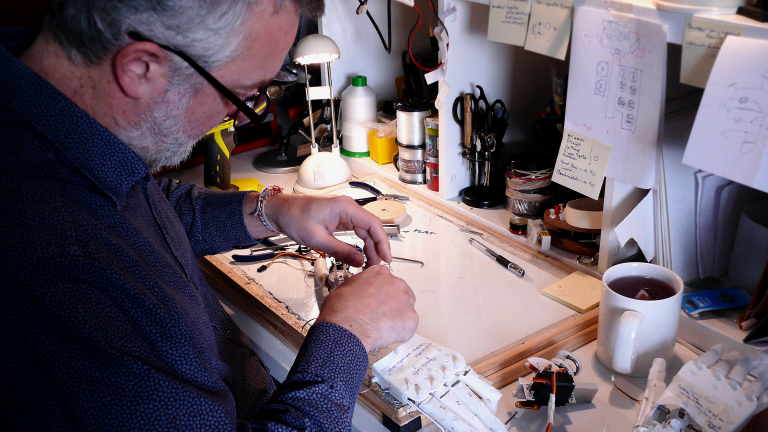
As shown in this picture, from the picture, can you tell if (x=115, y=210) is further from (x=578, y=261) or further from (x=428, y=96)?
(x=428, y=96)

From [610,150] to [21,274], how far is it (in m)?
0.86

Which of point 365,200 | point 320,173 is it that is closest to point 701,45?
point 365,200

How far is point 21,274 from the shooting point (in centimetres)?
61

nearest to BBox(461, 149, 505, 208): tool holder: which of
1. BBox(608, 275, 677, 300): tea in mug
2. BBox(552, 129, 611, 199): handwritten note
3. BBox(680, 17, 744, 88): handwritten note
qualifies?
BBox(552, 129, 611, 199): handwritten note

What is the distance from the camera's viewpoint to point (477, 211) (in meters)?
1.46

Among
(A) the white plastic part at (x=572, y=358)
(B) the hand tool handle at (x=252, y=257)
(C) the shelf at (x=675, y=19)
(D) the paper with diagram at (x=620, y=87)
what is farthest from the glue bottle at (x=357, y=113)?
(A) the white plastic part at (x=572, y=358)

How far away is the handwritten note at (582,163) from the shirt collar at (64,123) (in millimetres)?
741

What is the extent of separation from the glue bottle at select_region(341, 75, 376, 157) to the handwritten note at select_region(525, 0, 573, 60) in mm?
734

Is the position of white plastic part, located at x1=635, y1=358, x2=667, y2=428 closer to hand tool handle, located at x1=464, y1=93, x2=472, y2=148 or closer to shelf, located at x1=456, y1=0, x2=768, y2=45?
shelf, located at x1=456, y1=0, x2=768, y2=45

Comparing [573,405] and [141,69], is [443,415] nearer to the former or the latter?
[573,405]

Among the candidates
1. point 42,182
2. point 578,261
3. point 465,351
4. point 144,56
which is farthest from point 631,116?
point 42,182

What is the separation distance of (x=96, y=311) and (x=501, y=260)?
32.1 inches

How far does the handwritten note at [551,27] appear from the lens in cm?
103

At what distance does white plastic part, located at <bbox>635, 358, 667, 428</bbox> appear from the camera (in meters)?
0.83
